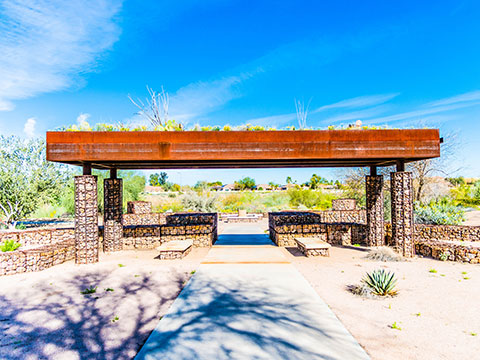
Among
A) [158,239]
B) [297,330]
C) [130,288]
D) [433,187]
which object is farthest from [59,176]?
[433,187]

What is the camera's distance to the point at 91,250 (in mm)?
9734

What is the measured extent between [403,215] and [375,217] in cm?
210

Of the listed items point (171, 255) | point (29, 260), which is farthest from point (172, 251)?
point (29, 260)

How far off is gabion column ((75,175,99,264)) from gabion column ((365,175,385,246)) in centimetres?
1137

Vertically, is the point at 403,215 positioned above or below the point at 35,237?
above

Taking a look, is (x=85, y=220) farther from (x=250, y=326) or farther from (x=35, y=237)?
(x=250, y=326)

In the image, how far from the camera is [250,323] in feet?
16.1

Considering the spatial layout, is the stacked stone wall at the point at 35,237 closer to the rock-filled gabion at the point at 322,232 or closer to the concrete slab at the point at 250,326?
the concrete slab at the point at 250,326

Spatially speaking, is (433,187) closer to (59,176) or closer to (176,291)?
(176,291)

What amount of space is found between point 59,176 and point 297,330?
20.0 meters

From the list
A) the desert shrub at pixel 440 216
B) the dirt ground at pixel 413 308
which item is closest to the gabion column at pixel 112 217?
the dirt ground at pixel 413 308

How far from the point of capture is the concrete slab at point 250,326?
4004mm

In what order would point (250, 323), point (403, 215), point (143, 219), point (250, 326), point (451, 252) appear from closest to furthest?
point (250, 326), point (250, 323), point (451, 252), point (403, 215), point (143, 219)

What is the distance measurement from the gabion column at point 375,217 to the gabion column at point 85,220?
37.3 feet
